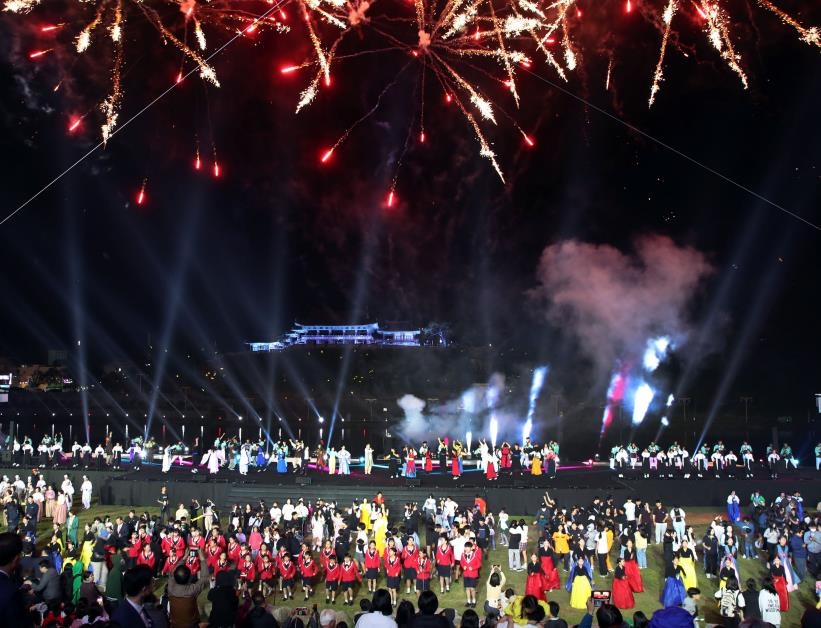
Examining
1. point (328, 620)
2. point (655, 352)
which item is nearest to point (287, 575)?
point (328, 620)

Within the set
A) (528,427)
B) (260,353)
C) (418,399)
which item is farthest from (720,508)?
(260,353)

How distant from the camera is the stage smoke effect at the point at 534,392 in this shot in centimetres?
4791

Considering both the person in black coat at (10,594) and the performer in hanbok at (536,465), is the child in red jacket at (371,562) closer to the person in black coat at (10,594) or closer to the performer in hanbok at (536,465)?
the person in black coat at (10,594)

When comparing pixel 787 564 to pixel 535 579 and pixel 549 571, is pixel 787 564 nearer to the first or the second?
pixel 549 571

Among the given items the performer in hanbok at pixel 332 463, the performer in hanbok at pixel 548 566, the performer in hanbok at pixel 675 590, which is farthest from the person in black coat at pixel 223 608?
the performer in hanbok at pixel 332 463

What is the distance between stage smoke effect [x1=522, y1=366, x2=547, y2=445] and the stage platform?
20.6 meters

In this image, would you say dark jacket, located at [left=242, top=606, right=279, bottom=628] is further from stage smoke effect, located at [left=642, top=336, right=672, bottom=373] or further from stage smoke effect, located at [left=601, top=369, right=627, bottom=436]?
Answer: stage smoke effect, located at [left=601, top=369, right=627, bottom=436]

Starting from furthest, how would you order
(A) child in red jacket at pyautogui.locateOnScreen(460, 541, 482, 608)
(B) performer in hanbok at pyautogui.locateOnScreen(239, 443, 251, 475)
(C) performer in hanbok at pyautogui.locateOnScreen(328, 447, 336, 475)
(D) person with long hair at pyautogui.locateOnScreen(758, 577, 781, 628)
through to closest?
(B) performer in hanbok at pyautogui.locateOnScreen(239, 443, 251, 475) < (C) performer in hanbok at pyautogui.locateOnScreen(328, 447, 336, 475) < (A) child in red jacket at pyautogui.locateOnScreen(460, 541, 482, 608) < (D) person with long hair at pyautogui.locateOnScreen(758, 577, 781, 628)

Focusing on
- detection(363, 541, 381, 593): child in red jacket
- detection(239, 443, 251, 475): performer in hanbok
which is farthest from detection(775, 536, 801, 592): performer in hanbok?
detection(239, 443, 251, 475): performer in hanbok

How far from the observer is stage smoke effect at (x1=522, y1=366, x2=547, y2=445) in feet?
157

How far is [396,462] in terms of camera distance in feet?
94.5

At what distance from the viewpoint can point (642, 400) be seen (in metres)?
49.0

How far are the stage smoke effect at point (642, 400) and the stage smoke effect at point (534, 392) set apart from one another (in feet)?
24.0

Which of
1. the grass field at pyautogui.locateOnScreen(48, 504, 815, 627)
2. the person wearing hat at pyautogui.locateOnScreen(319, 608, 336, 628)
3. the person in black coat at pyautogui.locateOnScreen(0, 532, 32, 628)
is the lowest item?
the grass field at pyautogui.locateOnScreen(48, 504, 815, 627)
